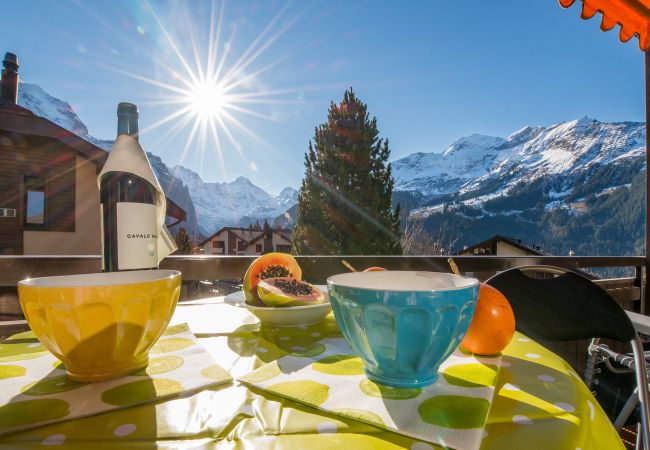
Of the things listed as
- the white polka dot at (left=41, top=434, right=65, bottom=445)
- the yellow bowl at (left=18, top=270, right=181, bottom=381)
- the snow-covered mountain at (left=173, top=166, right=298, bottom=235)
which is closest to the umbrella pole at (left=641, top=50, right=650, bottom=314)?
the yellow bowl at (left=18, top=270, right=181, bottom=381)

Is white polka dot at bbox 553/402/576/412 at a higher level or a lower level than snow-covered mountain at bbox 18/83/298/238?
lower

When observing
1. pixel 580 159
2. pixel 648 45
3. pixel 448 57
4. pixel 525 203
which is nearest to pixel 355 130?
pixel 648 45

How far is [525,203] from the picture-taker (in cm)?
9719

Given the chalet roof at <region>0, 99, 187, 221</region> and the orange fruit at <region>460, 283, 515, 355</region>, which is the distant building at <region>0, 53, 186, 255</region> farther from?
the orange fruit at <region>460, 283, 515, 355</region>

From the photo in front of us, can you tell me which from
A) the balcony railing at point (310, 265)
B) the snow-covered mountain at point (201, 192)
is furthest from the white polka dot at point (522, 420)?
the snow-covered mountain at point (201, 192)

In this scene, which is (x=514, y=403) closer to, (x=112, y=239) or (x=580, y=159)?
(x=112, y=239)

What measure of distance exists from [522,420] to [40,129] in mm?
11383

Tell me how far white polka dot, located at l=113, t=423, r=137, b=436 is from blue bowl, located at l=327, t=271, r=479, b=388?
256mm

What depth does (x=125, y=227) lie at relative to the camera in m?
0.79

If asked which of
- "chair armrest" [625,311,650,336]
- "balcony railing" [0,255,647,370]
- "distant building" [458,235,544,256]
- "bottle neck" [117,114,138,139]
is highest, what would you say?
"bottle neck" [117,114,138,139]

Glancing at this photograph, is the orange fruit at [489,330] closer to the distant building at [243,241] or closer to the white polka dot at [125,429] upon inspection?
the white polka dot at [125,429]

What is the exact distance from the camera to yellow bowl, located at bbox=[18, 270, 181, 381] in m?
0.43

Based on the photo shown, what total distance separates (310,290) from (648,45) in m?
3.16

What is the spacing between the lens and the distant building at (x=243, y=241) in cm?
3291
